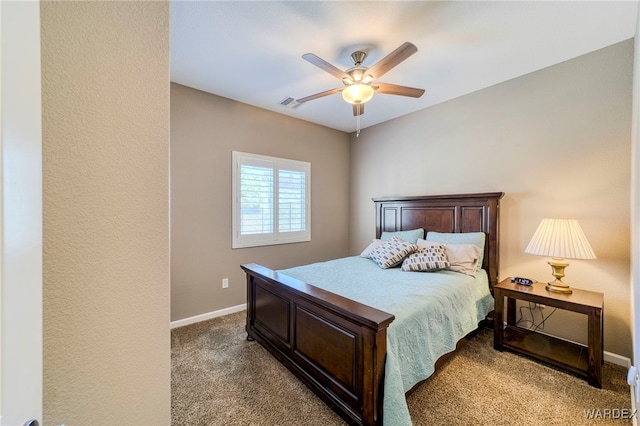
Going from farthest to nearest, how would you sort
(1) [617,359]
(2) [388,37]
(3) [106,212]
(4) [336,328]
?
(1) [617,359], (2) [388,37], (4) [336,328], (3) [106,212]

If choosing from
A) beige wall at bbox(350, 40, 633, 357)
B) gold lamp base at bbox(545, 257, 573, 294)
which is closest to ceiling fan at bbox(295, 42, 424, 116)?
beige wall at bbox(350, 40, 633, 357)

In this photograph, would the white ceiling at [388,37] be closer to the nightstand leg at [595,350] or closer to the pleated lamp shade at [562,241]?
the pleated lamp shade at [562,241]

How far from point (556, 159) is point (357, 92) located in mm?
2112

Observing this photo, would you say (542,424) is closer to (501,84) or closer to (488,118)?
(488,118)

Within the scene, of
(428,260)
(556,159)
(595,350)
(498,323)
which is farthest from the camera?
(428,260)

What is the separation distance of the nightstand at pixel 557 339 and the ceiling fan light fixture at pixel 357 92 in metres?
2.18

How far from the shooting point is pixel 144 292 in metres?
0.73

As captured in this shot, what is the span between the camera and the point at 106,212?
2.19 ft

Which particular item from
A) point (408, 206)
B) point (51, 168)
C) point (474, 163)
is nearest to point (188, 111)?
point (51, 168)

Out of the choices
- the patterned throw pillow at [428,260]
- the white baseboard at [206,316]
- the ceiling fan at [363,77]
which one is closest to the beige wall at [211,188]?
the white baseboard at [206,316]

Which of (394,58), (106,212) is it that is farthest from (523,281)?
(106,212)

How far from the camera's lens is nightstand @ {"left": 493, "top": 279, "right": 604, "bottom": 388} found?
1.96 metres

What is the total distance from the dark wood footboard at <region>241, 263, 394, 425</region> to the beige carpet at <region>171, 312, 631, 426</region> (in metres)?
0.14

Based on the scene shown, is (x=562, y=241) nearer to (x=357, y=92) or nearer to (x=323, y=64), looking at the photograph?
(x=357, y=92)
